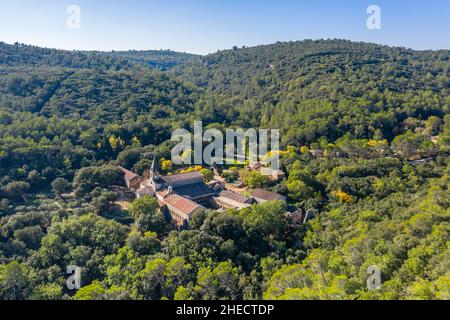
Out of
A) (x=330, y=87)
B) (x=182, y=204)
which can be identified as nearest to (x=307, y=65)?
(x=330, y=87)

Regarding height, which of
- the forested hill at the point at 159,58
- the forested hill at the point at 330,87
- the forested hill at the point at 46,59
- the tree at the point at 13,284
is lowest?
the tree at the point at 13,284

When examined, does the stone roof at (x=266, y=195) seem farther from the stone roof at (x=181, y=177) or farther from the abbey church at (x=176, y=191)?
the stone roof at (x=181, y=177)

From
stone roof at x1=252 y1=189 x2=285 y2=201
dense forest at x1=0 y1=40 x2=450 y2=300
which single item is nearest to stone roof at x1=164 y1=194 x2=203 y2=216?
dense forest at x1=0 y1=40 x2=450 y2=300

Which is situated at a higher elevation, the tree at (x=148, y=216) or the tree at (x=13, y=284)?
the tree at (x=148, y=216)

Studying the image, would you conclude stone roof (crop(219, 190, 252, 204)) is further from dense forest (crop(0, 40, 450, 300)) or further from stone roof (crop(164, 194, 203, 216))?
stone roof (crop(164, 194, 203, 216))

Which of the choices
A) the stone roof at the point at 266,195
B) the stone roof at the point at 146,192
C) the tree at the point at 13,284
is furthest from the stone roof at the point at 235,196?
the tree at the point at 13,284
